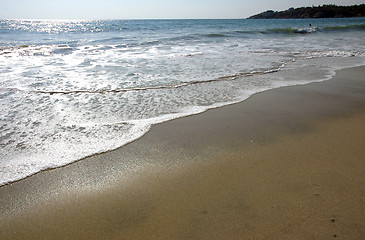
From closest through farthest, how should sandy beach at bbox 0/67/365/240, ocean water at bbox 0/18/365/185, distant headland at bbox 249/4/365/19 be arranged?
sandy beach at bbox 0/67/365/240, ocean water at bbox 0/18/365/185, distant headland at bbox 249/4/365/19

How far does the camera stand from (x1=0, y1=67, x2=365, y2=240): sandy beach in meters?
1.62

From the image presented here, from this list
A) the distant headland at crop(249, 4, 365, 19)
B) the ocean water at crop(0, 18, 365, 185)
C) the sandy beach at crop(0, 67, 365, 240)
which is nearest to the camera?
the sandy beach at crop(0, 67, 365, 240)

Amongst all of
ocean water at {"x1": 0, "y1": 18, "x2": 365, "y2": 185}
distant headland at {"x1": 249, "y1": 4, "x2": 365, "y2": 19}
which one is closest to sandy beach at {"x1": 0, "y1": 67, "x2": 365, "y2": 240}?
ocean water at {"x1": 0, "y1": 18, "x2": 365, "y2": 185}

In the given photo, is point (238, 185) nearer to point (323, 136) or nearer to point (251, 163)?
point (251, 163)

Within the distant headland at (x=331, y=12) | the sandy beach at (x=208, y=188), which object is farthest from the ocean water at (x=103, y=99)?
the distant headland at (x=331, y=12)

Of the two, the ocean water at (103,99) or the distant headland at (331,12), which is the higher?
the distant headland at (331,12)

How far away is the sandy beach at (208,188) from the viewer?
162 centimetres

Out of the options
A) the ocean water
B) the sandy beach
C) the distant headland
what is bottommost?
the sandy beach

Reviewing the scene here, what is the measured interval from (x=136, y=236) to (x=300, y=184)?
1353mm

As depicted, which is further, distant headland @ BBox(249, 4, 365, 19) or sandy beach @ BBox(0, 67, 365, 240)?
distant headland @ BBox(249, 4, 365, 19)

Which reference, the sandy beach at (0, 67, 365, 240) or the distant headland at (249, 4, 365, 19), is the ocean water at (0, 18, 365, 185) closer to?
the sandy beach at (0, 67, 365, 240)

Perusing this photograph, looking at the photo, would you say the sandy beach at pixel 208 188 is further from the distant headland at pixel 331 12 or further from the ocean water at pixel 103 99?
the distant headland at pixel 331 12

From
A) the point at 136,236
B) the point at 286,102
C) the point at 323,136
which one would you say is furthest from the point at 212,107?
the point at 136,236

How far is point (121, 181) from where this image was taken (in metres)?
2.12
